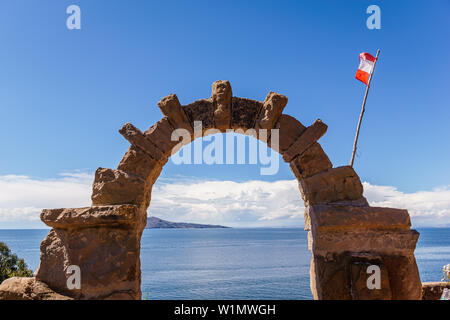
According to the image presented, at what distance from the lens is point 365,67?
781 centimetres

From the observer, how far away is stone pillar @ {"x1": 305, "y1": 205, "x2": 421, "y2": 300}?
397 cm

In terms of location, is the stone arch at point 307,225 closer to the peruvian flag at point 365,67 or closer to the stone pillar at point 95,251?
the stone pillar at point 95,251

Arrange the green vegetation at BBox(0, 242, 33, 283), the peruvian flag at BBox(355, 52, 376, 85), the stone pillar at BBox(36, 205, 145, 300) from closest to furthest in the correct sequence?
1. the stone pillar at BBox(36, 205, 145, 300)
2. the peruvian flag at BBox(355, 52, 376, 85)
3. the green vegetation at BBox(0, 242, 33, 283)

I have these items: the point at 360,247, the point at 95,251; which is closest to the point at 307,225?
the point at 360,247

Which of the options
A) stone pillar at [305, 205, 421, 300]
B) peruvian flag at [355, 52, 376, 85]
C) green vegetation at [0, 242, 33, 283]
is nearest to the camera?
stone pillar at [305, 205, 421, 300]

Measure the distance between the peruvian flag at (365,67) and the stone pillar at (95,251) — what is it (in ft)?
20.5

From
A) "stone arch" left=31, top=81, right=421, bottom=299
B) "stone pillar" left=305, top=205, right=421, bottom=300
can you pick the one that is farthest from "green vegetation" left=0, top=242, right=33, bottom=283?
"stone pillar" left=305, top=205, right=421, bottom=300

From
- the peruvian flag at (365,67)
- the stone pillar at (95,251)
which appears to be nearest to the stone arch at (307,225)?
the stone pillar at (95,251)

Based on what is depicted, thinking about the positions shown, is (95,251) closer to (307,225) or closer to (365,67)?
(307,225)

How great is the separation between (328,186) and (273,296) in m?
24.9

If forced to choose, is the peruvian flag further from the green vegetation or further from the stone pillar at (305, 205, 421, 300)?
the green vegetation

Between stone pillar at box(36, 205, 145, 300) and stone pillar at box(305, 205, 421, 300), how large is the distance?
2232 millimetres

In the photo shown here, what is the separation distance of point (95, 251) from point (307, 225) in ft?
8.88

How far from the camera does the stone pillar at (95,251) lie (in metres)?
3.87
